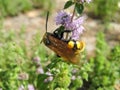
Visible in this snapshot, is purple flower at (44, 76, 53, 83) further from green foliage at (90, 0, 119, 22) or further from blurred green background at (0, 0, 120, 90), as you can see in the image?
green foliage at (90, 0, 119, 22)

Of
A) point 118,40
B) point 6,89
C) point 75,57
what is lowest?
point 118,40

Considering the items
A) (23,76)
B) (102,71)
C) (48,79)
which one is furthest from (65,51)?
(102,71)

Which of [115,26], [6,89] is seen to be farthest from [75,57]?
[115,26]

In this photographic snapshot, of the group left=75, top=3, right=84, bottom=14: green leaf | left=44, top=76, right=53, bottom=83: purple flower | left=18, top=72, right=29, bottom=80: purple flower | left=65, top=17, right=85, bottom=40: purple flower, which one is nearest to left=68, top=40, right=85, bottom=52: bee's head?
left=65, top=17, right=85, bottom=40: purple flower

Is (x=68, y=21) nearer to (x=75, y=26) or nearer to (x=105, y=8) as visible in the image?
(x=75, y=26)

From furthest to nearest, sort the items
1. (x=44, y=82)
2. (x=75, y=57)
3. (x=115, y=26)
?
(x=115, y=26), (x=44, y=82), (x=75, y=57)

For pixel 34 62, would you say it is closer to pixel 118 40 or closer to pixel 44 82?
pixel 44 82
